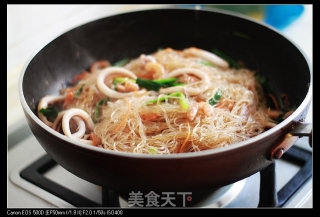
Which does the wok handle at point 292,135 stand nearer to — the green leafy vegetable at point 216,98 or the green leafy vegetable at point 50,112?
the green leafy vegetable at point 216,98

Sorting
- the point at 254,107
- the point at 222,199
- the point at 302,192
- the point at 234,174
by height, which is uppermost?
the point at 254,107

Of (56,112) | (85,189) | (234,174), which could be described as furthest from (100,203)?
(234,174)

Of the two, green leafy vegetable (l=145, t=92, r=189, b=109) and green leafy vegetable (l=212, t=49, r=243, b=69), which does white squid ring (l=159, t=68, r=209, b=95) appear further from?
green leafy vegetable (l=212, t=49, r=243, b=69)

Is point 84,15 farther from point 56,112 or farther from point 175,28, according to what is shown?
point 56,112

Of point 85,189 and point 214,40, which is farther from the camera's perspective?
point 214,40

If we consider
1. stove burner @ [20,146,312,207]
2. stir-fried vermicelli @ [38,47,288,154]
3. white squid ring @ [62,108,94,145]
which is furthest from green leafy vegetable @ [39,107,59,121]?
stove burner @ [20,146,312,207]
